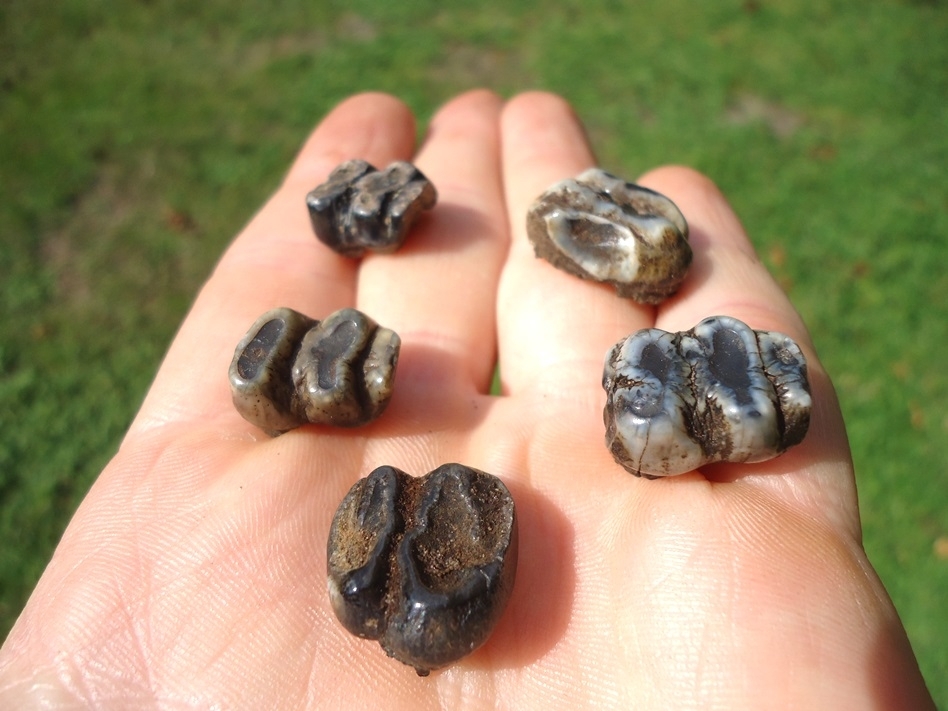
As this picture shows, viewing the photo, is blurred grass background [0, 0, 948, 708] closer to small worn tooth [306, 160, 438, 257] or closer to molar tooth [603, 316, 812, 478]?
small worn tooth [306, 160, 438, 257]

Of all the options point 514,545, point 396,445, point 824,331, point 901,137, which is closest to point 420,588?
point 514,545

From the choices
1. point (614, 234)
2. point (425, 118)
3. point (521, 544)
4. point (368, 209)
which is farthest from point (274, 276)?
point (425, 118)

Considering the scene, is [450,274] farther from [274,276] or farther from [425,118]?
[425,118]

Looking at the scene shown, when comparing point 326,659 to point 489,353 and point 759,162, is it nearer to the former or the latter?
point 489,353

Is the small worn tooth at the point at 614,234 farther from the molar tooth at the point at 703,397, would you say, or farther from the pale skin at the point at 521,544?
the molar tooth at the point at 703,397

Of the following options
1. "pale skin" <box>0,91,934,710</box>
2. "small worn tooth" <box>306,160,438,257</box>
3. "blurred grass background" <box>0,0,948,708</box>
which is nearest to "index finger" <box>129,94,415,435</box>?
"pale skin" <box>0,91,934,710</box>
